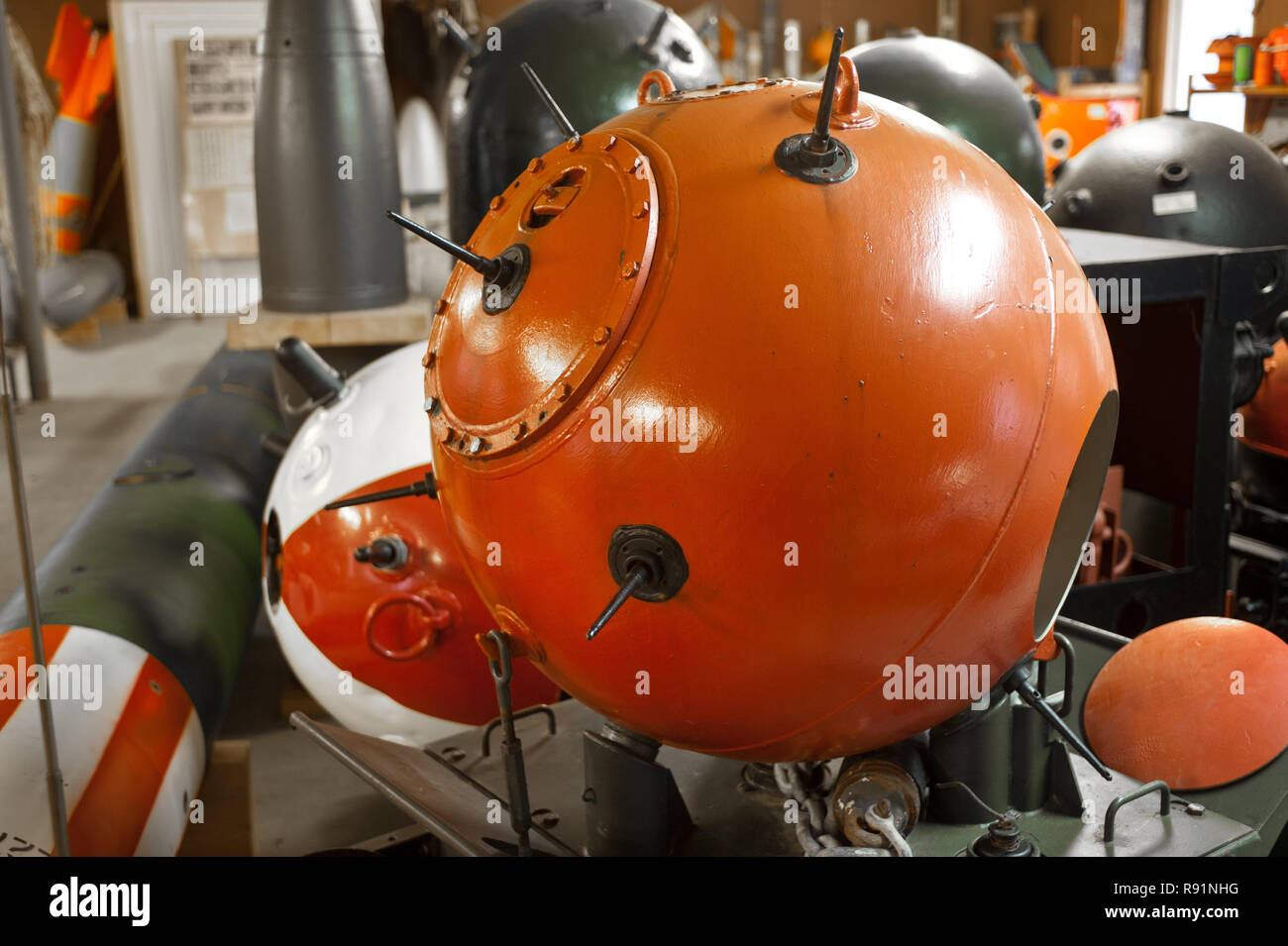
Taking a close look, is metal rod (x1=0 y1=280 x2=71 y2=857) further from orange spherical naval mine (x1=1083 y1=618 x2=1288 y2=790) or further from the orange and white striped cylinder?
orange spherical naval mine (x1=1083 y1=618 x2=1288 y2=790)

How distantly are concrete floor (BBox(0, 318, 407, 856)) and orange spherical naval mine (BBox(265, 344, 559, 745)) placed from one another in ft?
0.84

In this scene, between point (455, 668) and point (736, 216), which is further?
point (455, 668)

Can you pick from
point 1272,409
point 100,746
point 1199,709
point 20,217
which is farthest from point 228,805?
point 1272,409

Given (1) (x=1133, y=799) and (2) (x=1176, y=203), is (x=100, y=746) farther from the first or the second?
(2) (x=1176, y=203)

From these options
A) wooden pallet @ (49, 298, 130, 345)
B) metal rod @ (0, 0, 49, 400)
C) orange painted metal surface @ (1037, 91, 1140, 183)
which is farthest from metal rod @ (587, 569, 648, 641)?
wooden pallet @ (49, 298, 130, 345)

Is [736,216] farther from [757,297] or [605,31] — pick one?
[605,31]

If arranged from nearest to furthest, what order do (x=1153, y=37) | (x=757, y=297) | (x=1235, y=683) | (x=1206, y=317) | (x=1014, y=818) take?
1. (x=757, y=297)
2. (x=1014, y=818)
3. (x=1235, y=683)
4. (x=1206, y=317)
5. (x=1153, y=37)

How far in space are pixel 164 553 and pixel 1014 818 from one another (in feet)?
5.59

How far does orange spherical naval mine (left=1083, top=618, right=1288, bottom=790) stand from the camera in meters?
1.47

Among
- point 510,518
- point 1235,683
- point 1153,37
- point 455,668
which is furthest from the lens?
point 1153,37

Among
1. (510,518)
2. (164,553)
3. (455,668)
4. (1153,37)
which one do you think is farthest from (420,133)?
(510,518)
